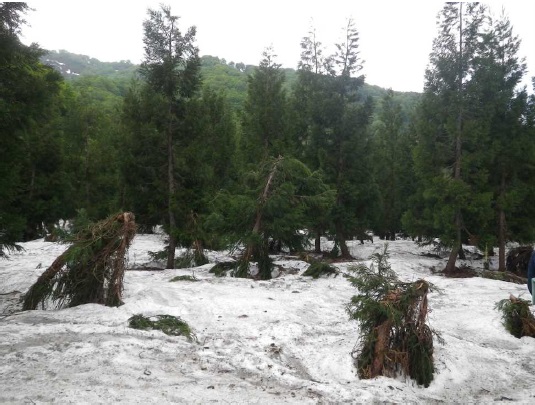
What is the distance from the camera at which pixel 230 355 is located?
5566 mm

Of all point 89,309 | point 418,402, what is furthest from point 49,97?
point 418,402

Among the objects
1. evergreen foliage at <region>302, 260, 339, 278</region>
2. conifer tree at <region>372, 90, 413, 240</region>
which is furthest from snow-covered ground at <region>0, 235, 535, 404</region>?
conifer tree at <region>372, 90, 413, 240</region>

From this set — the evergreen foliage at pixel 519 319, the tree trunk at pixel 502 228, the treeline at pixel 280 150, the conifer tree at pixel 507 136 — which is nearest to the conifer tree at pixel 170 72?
the treeline at pixel 280 150

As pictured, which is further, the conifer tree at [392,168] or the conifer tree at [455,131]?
the conifer tree at [392,168]

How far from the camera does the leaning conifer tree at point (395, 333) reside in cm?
520

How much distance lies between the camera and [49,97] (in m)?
8.19

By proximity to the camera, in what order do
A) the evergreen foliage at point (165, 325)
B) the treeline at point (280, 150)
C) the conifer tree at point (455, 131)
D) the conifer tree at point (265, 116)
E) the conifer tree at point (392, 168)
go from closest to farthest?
the evergreen foliage at point (165, 325)
the treeline at point (280, 150)
the conifer tree at point (455, 131)
the conifer tree at point (265, 116)
the conifer tree at point (392, 168)

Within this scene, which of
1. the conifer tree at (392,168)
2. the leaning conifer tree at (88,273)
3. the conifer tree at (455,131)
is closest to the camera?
the leaning conifer tree at (88,273)

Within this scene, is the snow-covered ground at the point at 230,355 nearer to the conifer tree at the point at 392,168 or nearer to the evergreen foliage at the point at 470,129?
the evergreen foliage at the point at 470,129

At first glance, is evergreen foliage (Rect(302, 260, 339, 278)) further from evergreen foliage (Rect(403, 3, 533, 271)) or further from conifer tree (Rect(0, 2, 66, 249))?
conifer tree (Rect(0, 2, 66, 249))

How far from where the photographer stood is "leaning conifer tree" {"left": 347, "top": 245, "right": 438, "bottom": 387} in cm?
520

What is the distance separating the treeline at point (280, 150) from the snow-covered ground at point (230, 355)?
3228mm

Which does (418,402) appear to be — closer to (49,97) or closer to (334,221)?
(49,97)

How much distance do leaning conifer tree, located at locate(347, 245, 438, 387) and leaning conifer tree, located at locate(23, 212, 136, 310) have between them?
186 inches
